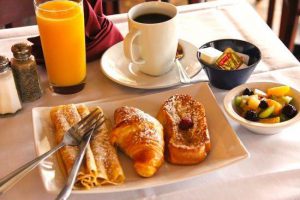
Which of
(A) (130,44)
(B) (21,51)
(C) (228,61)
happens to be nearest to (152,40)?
(A) (130,44)

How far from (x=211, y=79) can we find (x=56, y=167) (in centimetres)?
41

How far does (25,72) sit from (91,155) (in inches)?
11.4

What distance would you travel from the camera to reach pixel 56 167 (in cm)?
79

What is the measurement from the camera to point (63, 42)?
0.98 m

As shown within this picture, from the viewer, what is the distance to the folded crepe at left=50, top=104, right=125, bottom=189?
75cm

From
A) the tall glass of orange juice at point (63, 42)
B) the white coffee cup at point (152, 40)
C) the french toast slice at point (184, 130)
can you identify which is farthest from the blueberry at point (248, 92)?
the tall glass of orange juice at point (63, 42)

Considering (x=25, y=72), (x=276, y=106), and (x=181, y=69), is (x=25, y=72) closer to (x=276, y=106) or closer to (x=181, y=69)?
(x=181, y=69)

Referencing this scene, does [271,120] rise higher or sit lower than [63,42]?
lower

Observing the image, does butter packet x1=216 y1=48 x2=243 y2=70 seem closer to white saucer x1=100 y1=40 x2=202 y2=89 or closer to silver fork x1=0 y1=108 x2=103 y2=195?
white saucer x1=100 y1=40 x2=202 y2=89

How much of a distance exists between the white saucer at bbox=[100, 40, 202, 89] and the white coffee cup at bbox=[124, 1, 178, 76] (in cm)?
2

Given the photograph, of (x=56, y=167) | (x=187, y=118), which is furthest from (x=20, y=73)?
(x=187, y=118)

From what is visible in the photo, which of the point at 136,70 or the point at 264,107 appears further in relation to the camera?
the point at 136,70

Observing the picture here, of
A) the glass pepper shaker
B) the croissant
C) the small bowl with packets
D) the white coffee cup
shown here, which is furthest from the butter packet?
the glass pepper shaker

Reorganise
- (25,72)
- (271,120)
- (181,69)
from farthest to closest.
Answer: (181,69) → (25,72) → (271,120)
